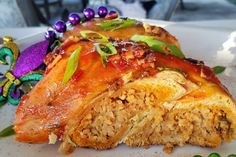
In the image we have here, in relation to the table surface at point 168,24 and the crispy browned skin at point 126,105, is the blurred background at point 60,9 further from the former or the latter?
the crispy browned skin at point 126,105

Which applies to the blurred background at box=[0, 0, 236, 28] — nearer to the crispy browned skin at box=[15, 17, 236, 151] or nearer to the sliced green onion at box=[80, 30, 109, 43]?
the sliced green onion at box=[80, 30, 109, 43]

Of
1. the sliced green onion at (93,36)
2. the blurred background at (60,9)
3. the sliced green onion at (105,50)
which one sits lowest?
the blurred background at (60,9)

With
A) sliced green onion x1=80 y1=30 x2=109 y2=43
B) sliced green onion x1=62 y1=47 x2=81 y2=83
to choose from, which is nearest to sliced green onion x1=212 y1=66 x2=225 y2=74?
sliced green onion x1=80 y1=30 x2=109 y2=43

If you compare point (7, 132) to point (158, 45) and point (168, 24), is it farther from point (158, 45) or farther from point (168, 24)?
point (168, 24)

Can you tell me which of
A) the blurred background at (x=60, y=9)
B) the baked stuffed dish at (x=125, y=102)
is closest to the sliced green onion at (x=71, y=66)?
the baked stuffed dish at (x=125, y=102)

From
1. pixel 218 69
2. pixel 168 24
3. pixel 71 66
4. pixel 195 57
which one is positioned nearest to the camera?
pixel 71 66

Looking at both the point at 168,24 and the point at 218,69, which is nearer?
the point at 218,69

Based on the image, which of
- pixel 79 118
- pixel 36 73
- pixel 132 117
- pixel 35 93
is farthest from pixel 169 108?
pixel 36 73

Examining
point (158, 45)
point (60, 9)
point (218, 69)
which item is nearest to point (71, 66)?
point (158, 45)
